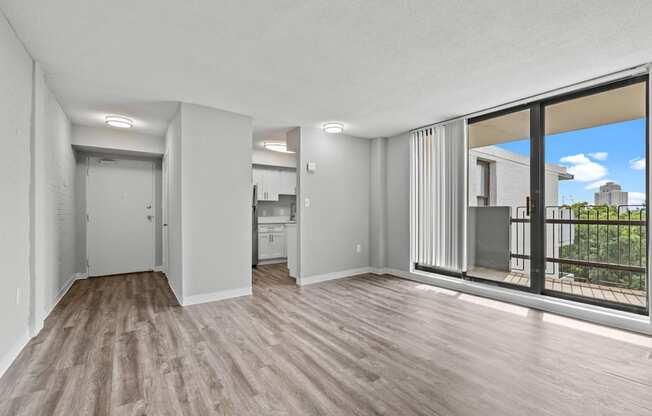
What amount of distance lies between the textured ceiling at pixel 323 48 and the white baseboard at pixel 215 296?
238 cm

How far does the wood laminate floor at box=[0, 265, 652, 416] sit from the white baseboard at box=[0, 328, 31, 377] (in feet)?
0.20

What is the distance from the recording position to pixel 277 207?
7262 mm

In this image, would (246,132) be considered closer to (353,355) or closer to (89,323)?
(89,323)

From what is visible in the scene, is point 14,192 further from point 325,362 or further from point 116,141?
point 116,141

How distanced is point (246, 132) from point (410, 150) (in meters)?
2.68

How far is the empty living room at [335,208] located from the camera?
6.24ft

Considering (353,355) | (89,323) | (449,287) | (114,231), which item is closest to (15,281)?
(89,323)

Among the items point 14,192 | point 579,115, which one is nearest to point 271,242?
point 14,192

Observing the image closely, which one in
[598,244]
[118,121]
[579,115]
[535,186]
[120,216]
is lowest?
[598,244]

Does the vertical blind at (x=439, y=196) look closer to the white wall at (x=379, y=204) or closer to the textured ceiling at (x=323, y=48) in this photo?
the white wall at (x=379, y=204)

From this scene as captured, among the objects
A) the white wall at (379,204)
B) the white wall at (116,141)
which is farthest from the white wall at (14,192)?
the white wall at (379,204)

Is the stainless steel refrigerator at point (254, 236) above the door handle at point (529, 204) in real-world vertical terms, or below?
below

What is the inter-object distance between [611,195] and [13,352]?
18.2 feet

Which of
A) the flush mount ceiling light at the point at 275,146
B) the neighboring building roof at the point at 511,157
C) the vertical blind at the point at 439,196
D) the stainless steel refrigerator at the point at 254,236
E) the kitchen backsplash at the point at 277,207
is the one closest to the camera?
the neighboring building roof at the point at 511,157
